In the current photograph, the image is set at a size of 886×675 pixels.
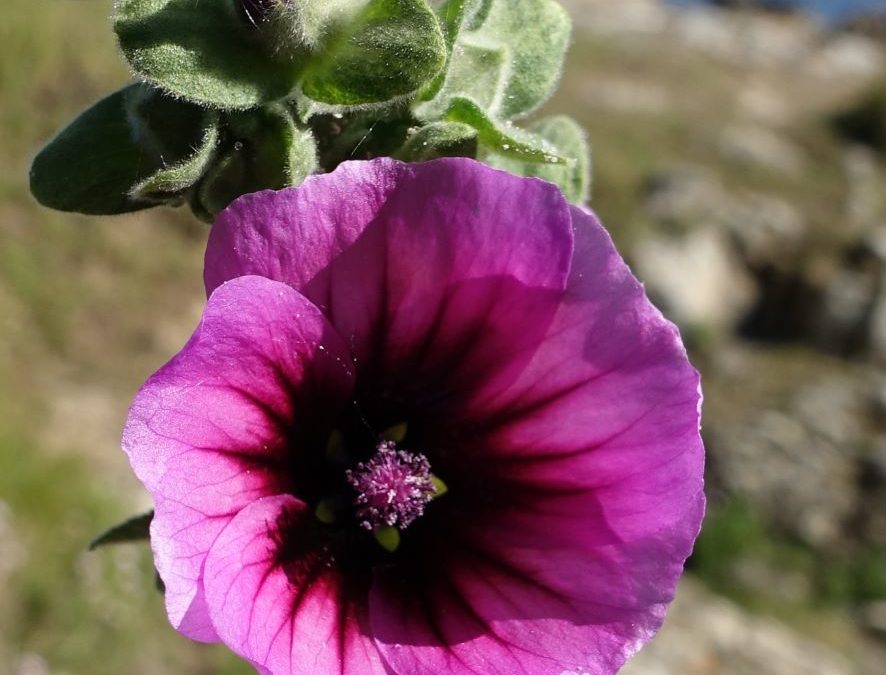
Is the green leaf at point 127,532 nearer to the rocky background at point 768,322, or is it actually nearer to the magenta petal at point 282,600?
the magenta petal at point 282,600

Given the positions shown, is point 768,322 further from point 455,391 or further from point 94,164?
point 94,164

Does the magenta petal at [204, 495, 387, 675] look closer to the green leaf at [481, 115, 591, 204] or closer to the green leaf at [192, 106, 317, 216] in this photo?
the green leaf at [192, 106, 317, 216]

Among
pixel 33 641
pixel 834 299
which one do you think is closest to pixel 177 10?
pixel 33 641

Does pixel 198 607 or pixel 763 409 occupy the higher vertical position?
pixel 198 607

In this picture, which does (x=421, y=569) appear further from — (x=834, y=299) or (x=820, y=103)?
(x=820, y=103)

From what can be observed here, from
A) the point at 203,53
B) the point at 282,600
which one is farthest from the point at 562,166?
the point at 282,600

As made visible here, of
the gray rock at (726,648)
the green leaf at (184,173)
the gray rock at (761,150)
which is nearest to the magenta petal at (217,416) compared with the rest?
the green leaf at (184,173)
